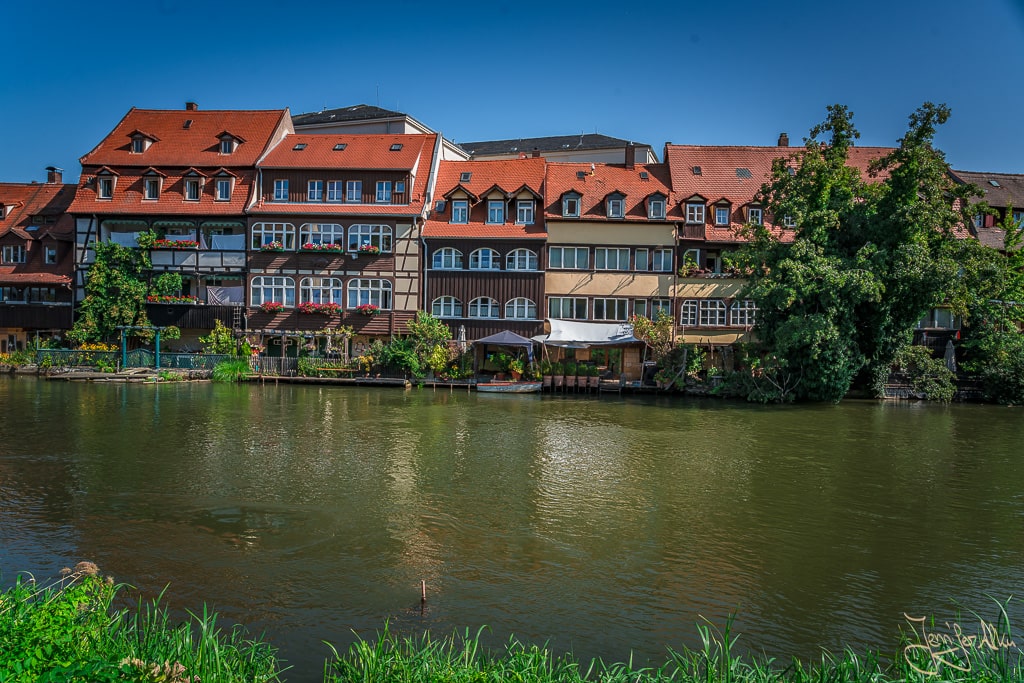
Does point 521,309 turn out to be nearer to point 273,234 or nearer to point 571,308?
point 571,308

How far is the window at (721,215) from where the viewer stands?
42.1 meters

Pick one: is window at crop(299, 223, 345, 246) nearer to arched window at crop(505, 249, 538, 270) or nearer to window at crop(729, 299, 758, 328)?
arched window at crop(505, 249, 538, 270)

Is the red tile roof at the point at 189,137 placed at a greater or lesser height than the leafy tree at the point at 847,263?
greater

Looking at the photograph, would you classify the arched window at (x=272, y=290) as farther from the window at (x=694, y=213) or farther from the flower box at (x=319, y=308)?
the window at (x=694, y=213)

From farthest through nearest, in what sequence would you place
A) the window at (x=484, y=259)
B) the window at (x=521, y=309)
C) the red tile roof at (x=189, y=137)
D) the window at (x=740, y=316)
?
1. the red tile roof at (x=189, y=137)
2. the window at (x=484, y=259)
3. the window at (x=521, y=309)
4. the window at (x=740, y=316)

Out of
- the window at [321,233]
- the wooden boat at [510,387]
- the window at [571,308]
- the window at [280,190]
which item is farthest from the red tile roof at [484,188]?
the wooden boat at [510,387]

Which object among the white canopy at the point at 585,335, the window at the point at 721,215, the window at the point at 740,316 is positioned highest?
the window at the point at 721,215

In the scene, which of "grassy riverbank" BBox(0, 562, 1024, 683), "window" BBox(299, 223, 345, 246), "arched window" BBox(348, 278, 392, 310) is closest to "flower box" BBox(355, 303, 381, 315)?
"arched window" BBox(348, 278, 392, 310)

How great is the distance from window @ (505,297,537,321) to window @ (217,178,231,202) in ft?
56.2

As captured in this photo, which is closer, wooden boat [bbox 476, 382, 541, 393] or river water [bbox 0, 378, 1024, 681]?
river water [bbox 0, 378, 1024, 681]

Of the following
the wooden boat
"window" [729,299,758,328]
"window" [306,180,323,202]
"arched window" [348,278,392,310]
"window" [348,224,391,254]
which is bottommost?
the wooden boat

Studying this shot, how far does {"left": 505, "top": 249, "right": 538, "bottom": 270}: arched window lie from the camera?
4153 centimetres

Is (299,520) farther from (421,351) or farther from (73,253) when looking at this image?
(73,253)

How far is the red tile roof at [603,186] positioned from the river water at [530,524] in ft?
60.7
